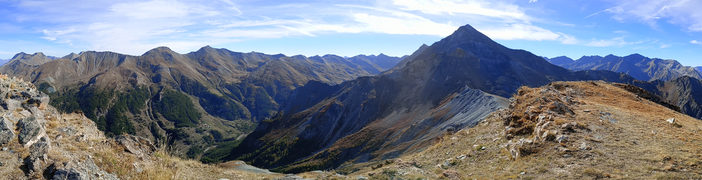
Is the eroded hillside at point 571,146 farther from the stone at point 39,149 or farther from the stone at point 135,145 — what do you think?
the stone at point 39,149

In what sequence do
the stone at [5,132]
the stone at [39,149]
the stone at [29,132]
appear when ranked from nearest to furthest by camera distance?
the stone at [39,149] → the stone at [5,132] → the stone at [29,132]

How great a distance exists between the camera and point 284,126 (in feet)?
516

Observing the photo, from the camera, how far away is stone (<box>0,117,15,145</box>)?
10.1 meters

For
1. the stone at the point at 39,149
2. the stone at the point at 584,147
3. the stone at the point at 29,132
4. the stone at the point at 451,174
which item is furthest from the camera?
the stone at the point at 451,174

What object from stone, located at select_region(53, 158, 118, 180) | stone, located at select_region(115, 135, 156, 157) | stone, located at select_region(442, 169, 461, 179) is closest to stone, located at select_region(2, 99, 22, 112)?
stone, located at select_region(115, 135, 156, 157)

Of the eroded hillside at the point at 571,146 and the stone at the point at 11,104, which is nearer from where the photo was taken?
the eroded hillside at the point at 571,146

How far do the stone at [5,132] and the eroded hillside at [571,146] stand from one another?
15982mm

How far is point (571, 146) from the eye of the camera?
15438 millimetres

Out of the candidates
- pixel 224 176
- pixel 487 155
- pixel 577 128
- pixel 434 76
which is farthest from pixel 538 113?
pixel 434 76

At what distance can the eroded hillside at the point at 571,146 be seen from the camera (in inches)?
504

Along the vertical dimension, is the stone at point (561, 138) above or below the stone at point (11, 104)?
below

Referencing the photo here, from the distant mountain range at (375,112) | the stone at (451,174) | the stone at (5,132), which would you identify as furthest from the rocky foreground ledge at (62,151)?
the distant mountain range at (375,112)

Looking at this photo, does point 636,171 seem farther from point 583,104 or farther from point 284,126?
A: point 284,126

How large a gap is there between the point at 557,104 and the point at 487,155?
303 inches
